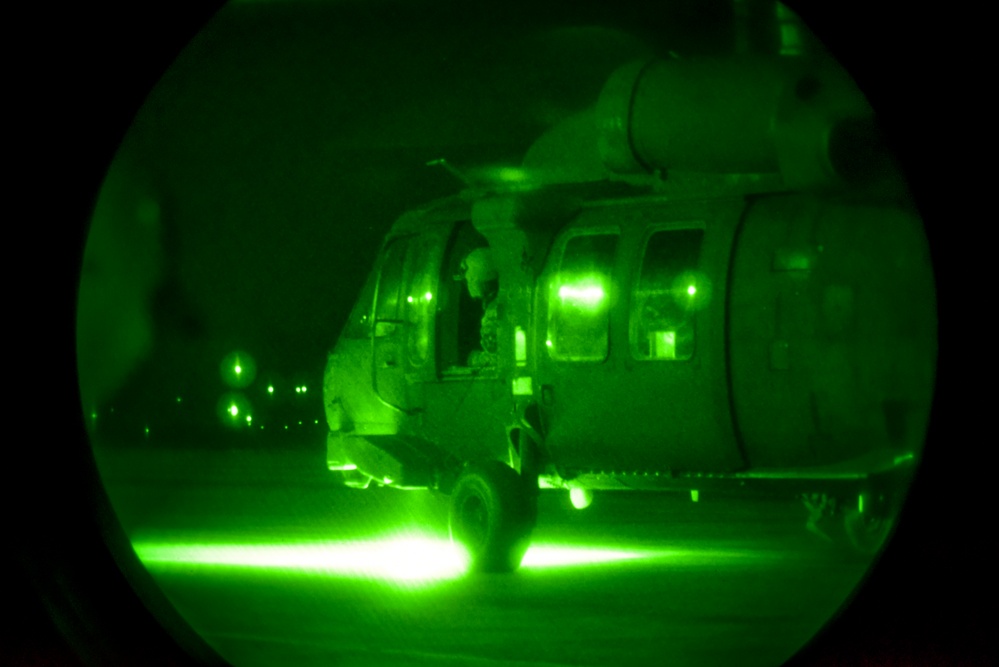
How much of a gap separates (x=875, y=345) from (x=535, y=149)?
2764 mm

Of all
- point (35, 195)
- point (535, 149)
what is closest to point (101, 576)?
point (35, 195)

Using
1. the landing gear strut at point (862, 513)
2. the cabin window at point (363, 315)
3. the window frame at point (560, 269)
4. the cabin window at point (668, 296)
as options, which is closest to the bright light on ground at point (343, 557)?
the window frame at point (560, 269)

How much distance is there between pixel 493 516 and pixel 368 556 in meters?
2.02

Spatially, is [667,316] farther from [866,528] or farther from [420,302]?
[420,302]

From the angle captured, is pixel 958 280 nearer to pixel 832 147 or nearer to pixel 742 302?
pixel 832 147

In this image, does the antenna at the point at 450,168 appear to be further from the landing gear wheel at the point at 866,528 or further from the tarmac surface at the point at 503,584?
the landing gear wheel at the point at 866,528

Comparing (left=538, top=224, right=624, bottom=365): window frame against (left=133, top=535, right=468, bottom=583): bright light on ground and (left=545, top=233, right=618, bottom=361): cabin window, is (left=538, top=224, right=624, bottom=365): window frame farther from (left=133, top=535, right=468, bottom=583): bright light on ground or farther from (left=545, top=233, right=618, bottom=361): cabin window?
(left=133, top=535, right=468, bottom=583): bright light on ground

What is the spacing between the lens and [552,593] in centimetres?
812

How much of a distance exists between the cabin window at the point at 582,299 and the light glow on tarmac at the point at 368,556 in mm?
1526

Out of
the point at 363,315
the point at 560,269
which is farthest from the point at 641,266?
the point at 363,315

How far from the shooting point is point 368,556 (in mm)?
10375

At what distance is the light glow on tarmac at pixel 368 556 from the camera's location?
30.7 feet

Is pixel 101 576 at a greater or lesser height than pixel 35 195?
lesser

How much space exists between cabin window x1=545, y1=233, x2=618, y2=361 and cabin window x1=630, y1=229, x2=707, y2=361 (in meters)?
0.24
